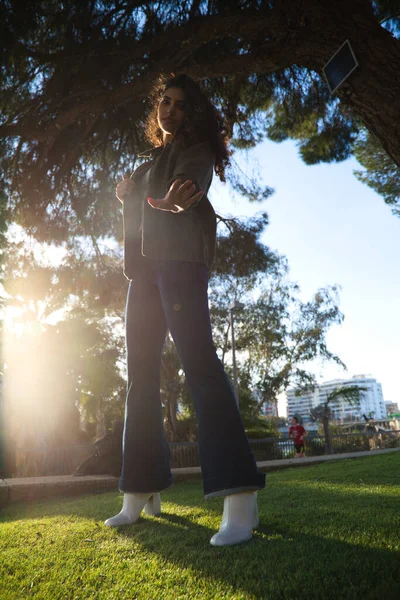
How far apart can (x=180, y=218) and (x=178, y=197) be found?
31 cm

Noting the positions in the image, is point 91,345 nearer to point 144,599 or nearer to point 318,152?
point 318,152

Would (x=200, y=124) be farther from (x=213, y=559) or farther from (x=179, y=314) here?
(x=213, y=559)

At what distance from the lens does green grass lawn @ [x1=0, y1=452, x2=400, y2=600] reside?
1.15m

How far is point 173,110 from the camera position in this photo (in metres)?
2.42

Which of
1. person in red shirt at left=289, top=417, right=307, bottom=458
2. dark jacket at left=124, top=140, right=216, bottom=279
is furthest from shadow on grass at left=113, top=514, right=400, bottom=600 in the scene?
person in red shirt at left=289, top=417, right=307, bottom=458

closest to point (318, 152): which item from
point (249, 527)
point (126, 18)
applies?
point (126, 18)

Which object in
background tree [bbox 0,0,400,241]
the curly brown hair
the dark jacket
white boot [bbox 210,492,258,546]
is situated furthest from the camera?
background tree [bbox 0,0,400,241]

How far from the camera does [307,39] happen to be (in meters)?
2.91

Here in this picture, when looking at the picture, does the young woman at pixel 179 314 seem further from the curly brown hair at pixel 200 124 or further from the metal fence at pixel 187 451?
the metal fence at pixel 187 451

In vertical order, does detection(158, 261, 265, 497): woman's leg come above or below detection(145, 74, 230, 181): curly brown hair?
below

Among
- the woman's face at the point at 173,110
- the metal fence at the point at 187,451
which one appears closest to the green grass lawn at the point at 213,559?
the woman's face at the point at 173,110

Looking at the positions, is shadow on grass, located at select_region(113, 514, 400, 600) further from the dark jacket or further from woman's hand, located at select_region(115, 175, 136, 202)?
woman's hand, located at select_region(115, 175, 136, 202)

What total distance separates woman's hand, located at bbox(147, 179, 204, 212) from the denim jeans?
0.34m

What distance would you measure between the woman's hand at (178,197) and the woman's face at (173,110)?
2.53 ft
